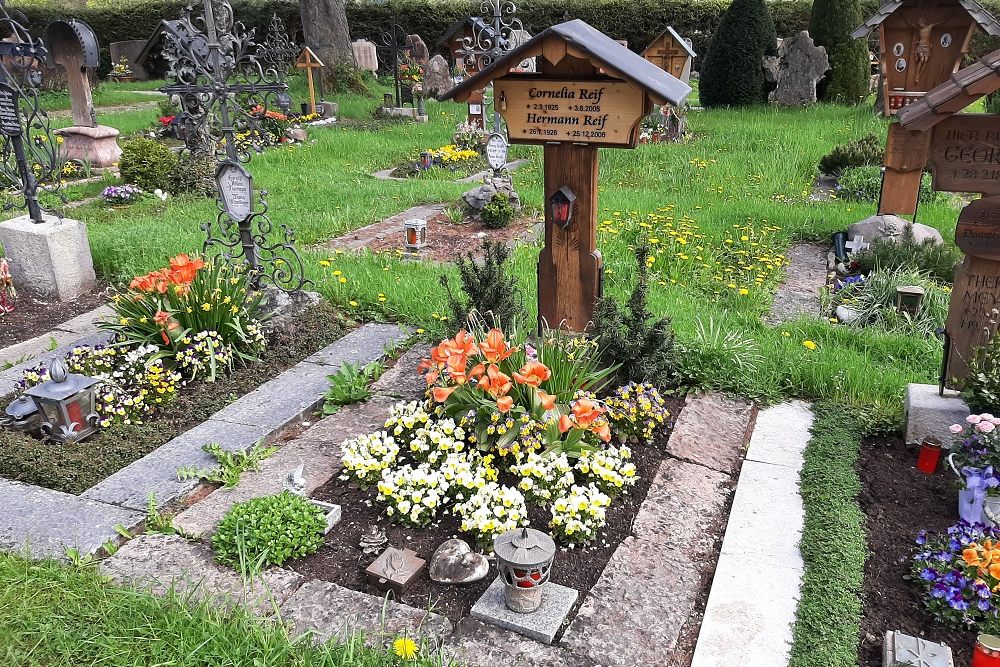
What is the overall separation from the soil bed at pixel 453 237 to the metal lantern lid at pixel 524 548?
470 cm

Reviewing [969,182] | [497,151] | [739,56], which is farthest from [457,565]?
[739,56]

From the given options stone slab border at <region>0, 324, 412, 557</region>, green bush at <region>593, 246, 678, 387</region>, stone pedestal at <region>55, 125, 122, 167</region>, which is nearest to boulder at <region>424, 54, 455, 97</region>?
stone pedestal at <region>55, 125, 122, 167</region>

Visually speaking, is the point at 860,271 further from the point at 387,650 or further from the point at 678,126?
the point at 678,126

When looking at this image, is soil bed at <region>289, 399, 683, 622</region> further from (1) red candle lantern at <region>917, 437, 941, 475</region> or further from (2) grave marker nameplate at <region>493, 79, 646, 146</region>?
(2) grave marker nameplate at <region>493, 79, 646, 146</region>

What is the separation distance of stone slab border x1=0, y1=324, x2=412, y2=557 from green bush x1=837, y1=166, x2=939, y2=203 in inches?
259

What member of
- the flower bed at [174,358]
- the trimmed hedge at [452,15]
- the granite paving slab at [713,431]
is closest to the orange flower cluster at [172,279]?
the flower bed at [174,358]

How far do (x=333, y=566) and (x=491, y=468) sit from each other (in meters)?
0.83

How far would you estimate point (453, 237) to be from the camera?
26.6 feet

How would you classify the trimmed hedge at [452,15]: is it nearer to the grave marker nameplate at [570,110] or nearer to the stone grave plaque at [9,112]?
the stone grave plaque at [9,112]

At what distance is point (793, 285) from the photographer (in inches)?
258

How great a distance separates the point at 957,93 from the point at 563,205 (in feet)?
6.71

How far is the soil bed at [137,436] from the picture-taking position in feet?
12.3

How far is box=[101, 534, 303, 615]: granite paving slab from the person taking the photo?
291 cm

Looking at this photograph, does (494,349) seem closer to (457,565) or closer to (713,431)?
(457,565)
